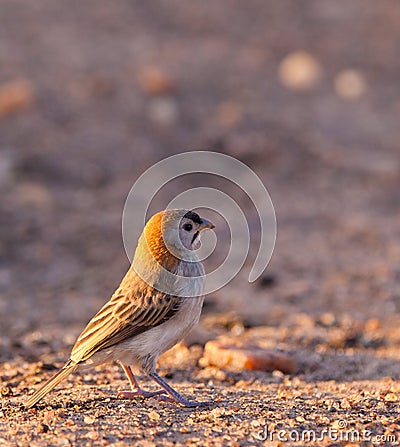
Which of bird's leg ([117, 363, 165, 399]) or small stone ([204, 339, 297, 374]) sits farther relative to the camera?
small stone ([204, 339, 297, 374])

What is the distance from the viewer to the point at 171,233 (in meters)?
6.32

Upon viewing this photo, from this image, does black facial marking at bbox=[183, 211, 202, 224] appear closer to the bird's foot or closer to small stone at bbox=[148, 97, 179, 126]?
the bird's foot

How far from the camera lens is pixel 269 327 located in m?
9.43

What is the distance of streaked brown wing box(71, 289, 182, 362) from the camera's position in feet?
19.3

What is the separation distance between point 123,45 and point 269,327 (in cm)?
1161


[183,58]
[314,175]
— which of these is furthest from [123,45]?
[314,175]

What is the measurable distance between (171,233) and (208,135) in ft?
32.4

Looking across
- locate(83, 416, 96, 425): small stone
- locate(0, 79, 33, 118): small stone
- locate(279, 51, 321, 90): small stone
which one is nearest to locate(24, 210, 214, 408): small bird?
locate(83, 416, 96, 425): small stone

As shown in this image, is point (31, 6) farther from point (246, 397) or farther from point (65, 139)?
point (246, 397)

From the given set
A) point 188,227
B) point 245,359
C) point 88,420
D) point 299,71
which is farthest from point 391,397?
point 299,71

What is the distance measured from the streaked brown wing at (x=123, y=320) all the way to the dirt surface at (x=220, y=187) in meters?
0.44

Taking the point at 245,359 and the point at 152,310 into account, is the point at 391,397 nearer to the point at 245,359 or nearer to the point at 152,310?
the point at 245,359

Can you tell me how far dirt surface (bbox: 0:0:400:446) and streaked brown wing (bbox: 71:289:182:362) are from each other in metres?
0.44

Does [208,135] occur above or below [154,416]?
above
